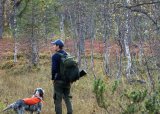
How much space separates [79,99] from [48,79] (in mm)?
5756

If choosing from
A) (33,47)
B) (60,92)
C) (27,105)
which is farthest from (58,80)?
(33,47)

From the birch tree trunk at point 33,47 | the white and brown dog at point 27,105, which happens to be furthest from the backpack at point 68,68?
the birch tree trunk at point 33,47

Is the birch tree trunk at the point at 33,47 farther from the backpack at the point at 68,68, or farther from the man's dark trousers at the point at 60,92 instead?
the backpack at the point at 68,68

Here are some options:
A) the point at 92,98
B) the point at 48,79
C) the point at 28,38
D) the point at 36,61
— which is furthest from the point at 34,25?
the point at 92,98

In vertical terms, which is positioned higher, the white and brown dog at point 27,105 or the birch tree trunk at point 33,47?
the birch tree trunk at point 33,47

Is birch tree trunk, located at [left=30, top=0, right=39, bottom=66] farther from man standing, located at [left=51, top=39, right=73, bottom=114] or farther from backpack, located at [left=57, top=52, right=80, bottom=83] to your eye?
backpack, located at [left=57, top=52, right=80, bottom=83]

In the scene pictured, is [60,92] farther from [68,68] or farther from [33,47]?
[33,47]

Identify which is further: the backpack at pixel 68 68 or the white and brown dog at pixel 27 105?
the white and brown dog at pixel 27 105

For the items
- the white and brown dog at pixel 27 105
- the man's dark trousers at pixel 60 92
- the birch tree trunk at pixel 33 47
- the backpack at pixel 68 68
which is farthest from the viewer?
the birch tree trunk at pixel 33 47

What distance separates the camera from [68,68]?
8.52 meters

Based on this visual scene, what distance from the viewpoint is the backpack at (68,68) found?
847cm

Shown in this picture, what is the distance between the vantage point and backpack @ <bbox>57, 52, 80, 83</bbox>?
847 centimetres

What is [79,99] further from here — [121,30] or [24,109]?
[121,30]

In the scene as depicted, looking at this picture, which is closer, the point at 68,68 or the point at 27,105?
the point at 68,68
